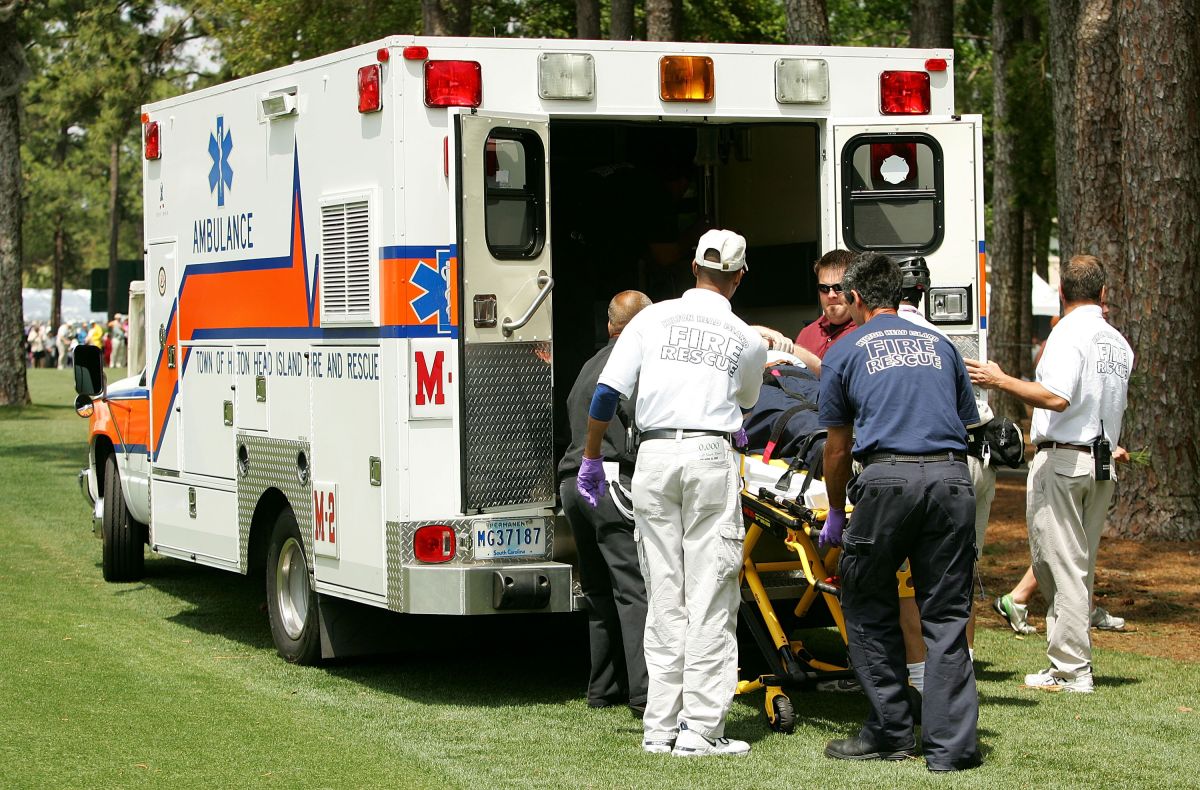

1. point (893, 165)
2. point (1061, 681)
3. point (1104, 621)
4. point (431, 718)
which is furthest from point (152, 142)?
point (1104, 621)

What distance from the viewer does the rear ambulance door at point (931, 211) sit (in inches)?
306

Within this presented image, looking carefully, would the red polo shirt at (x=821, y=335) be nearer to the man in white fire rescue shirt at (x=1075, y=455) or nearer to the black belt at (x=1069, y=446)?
the man in white fire rescue shirt at (x=1075, y=455)

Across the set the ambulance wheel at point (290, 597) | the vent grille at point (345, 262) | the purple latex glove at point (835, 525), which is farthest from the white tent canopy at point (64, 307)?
the purple latex glove at point (835, 525)

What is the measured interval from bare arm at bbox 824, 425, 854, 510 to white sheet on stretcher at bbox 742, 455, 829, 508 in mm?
477

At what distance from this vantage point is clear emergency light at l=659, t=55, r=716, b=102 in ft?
24.5

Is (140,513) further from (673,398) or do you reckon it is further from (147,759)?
(673,398)

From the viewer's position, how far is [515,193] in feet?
23.5

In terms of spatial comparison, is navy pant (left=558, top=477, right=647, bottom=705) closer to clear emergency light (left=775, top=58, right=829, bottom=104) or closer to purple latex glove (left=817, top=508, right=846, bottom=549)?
purple latex glove (left=817, top=508, right=846, bottom=549)

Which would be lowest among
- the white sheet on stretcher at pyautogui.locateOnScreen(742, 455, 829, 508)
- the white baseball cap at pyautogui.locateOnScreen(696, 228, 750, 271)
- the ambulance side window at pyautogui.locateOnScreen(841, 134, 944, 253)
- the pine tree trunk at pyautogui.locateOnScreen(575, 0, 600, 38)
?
the white sheet on stretcher at pyautogui.locateOnScreen(742, 455, 829, 508)

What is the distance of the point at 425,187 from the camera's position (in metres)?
7.02

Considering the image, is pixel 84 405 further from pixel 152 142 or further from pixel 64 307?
pixel 64 307

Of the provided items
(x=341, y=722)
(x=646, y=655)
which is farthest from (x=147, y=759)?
(x=646, y=655)

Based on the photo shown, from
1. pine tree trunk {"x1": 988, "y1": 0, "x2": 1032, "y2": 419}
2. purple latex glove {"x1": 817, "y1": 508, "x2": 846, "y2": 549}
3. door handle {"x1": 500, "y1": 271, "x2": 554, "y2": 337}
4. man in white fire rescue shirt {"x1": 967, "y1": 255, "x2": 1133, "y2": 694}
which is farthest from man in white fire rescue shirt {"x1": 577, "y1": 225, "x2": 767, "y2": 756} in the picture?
pine tree trunk {"x1": 988, "y1": 0, "x2": 1032, "y2": 419}

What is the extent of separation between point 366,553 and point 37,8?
25.2 meters
